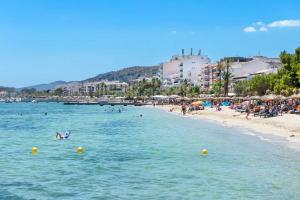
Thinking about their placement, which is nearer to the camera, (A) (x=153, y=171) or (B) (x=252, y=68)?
(A) (x=153, y=171)

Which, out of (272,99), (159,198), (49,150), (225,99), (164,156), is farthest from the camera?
(225,99)

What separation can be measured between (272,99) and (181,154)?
123 ft

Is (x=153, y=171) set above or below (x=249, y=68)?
below

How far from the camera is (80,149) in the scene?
29719mm

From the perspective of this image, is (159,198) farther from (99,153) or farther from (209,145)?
(209,145)

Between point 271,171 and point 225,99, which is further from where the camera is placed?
point 225,99

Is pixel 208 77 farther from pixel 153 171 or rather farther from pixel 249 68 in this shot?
pixel 153 171

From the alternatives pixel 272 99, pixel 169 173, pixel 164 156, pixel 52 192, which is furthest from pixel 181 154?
pixel 272 99

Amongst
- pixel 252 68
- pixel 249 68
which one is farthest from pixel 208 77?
pixel 252 68

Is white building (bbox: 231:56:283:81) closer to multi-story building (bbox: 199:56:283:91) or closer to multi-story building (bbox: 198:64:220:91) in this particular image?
multi-story building (bbox: 199:56:283:91)

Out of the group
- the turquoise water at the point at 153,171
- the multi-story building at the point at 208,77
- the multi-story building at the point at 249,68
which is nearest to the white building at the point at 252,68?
the multi-story building at the point at 249,68

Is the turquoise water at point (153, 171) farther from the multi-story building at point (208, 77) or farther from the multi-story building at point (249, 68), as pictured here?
the multi-story building at point (208, 77)

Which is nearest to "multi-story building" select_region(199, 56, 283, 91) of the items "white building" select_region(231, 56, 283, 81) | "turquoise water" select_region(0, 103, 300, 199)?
"white building" select_region(231, 56, 283, 81)

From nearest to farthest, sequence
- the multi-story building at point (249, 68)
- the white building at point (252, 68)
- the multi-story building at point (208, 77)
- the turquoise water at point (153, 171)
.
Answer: the turquoise water at point (153, 171)
the multi-story building at point (249, 68)
the white building at point (252, 68)
the multi-story building at point (208, 77)
